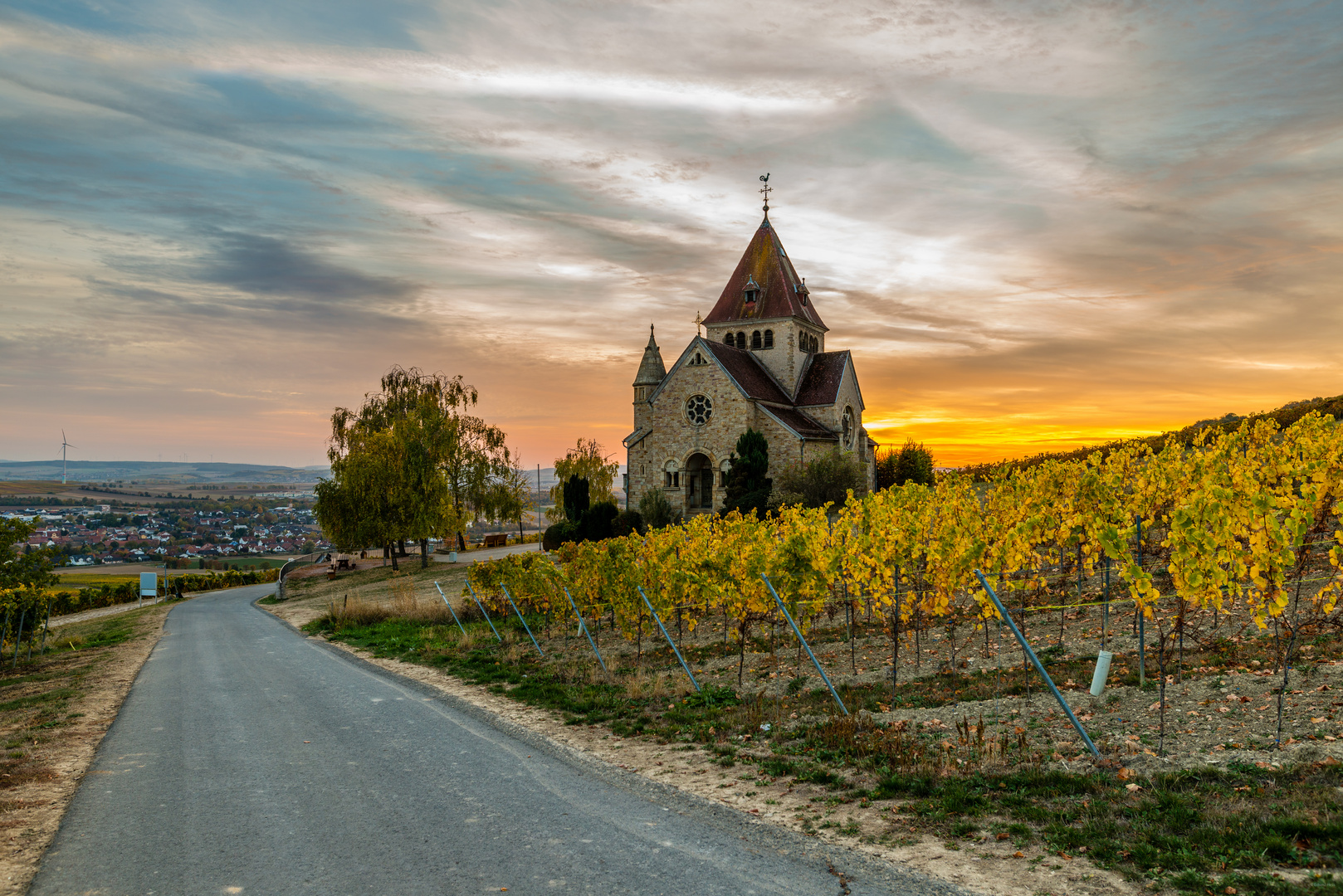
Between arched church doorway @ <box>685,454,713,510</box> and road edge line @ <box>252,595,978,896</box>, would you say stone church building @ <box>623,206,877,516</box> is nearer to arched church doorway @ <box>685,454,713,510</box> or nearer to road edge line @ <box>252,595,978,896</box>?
arched church doorway @ <box>685,454,713,510</box>

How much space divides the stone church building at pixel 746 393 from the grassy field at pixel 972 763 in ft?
89.9

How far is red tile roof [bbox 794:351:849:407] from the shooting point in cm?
4781

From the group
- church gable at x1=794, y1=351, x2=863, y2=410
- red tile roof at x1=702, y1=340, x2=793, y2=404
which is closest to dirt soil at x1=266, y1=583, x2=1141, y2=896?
red tile roof at x1=702, y1=340, x2=793, y2=404

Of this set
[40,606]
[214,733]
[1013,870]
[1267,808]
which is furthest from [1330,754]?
[40,606]

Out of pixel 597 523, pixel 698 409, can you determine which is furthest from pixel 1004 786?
pixel 698 409

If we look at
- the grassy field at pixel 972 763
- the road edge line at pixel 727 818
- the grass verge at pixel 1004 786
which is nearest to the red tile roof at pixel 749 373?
the grassy field at pixel 972 763

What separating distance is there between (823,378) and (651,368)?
423 inches

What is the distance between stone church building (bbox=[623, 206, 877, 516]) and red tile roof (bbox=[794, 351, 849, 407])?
0.07 metres

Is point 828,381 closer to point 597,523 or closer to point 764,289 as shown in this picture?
point 764,289

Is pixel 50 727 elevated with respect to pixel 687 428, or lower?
lower

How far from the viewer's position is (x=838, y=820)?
25.5 feet

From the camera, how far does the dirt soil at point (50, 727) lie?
7.97m

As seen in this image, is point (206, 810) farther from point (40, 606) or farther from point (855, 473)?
point (855, 473)

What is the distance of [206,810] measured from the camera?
27.7 feet
